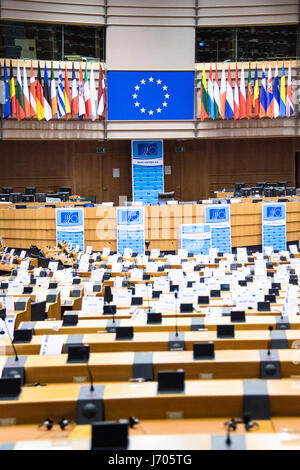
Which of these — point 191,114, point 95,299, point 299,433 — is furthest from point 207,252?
point 299,433

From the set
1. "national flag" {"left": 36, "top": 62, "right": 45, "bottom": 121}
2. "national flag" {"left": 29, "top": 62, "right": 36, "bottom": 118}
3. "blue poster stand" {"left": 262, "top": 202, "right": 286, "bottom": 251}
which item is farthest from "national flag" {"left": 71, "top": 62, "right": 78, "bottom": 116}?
"blue poster stand" {"left": 262, "top": 202, "right": 286, "bottom": 251}

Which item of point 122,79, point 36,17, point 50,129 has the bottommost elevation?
point 50,129

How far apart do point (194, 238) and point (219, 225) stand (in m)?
1.36

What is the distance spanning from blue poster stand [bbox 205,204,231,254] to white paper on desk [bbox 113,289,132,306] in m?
12.1

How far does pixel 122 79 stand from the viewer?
2773 centimetres

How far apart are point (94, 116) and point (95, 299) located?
17.9 m

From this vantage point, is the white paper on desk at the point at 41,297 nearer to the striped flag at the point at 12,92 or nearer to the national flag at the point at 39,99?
the national flag at the point at 39,99

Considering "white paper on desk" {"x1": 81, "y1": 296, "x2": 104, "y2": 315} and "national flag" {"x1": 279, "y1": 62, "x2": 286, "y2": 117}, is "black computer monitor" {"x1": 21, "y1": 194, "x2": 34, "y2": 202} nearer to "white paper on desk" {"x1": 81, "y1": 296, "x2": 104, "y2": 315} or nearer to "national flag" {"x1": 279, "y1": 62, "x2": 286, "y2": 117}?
"national flag" {"x1": 279, "y1": 62, "x2": 286, "y2": 117}

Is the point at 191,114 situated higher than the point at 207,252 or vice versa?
the point at 191,114

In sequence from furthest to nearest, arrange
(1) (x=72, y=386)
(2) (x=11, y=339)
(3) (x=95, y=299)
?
(3) (x=95, y=299), (2) (x=11, y=339), (1) (x=72, y=386)

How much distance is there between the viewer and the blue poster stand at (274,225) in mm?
24266

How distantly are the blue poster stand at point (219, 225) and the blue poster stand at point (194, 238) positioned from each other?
596 millimetres

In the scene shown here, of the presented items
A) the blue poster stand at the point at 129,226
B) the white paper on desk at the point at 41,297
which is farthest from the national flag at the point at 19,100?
the white paper on desk at the point at 41,297

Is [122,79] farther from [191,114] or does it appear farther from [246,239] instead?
[246,239]
